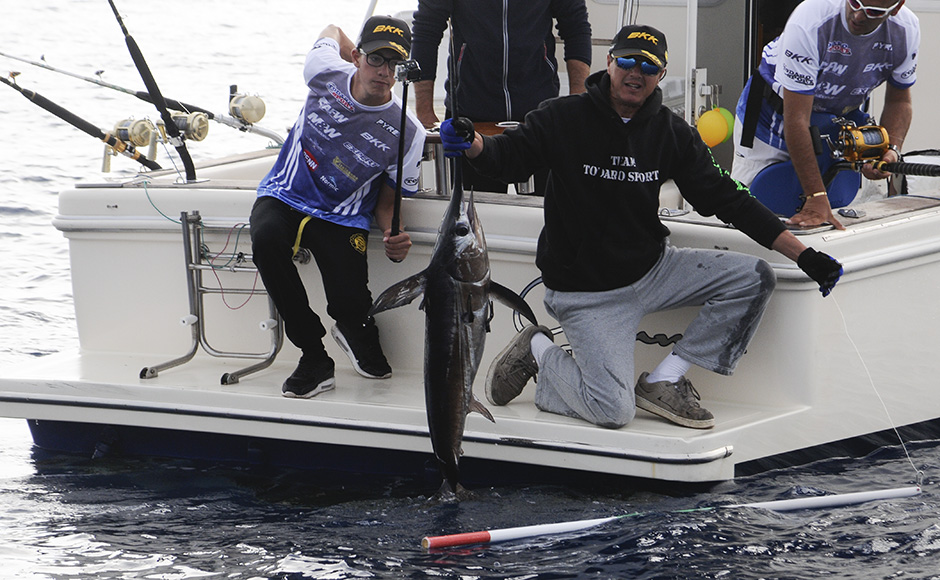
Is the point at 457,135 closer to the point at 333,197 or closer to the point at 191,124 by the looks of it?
the point at 333,197

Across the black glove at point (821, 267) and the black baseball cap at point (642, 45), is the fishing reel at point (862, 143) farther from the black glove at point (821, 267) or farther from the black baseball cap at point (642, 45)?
the black baseball cap at point (642, 45)

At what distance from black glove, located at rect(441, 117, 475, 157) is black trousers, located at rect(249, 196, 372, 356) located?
0.89m

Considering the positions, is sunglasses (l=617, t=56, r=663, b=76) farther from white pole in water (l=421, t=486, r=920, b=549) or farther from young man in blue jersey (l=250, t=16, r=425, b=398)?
white pole in water (l=421, t=486, r=920, b=549)

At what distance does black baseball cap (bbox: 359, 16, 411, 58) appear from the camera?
4129 mm

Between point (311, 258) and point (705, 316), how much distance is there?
5.28ft

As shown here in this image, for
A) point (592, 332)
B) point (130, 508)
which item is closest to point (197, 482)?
point (130, 508)

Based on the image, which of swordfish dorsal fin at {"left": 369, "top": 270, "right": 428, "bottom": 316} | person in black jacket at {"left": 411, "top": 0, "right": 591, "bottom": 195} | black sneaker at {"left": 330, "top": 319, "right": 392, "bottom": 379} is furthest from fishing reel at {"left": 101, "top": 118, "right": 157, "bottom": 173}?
swordfish dorsal fin at {"left": 369, "top": 270, "right": 428, "bottom": 316}

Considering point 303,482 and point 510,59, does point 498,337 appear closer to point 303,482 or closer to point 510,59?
point 303,482

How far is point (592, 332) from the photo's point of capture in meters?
3.98

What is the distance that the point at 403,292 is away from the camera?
12.0ft

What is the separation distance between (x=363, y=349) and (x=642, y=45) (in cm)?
158

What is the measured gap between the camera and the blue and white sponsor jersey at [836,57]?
4340 millimetres

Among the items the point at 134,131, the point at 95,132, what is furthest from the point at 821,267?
the point at 95,132

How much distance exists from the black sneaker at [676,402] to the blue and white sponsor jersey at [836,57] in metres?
1.25
